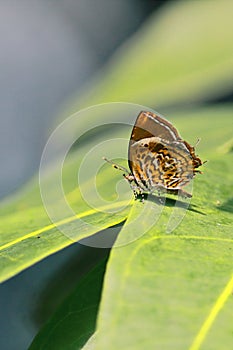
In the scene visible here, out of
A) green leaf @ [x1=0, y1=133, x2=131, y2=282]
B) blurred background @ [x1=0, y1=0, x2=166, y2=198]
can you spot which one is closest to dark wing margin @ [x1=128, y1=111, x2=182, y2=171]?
green leaf @ [x1=0, y1=133, x2=131, y2=282]

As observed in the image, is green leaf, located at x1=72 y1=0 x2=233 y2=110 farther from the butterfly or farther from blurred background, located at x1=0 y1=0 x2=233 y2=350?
the butterfly

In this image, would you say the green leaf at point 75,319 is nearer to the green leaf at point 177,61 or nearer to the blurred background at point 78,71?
the blurred background at point 78,71

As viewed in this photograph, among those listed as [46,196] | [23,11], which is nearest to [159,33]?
[46,196]

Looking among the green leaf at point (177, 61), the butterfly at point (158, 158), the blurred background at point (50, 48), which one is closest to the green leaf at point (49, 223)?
the butterfly at point (158, 158)

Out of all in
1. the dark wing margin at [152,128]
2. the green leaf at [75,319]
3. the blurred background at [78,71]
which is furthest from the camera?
the blurred background at [78,71]

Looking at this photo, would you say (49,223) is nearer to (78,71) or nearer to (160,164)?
(160,164)

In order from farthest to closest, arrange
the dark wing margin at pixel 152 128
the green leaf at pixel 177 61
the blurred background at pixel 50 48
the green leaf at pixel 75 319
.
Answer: the blurred background at pixel 50 48, the green leaf at pixel 177 61, the dark wing margin at pixel 152 128, the green leaf at pixel 75 319
